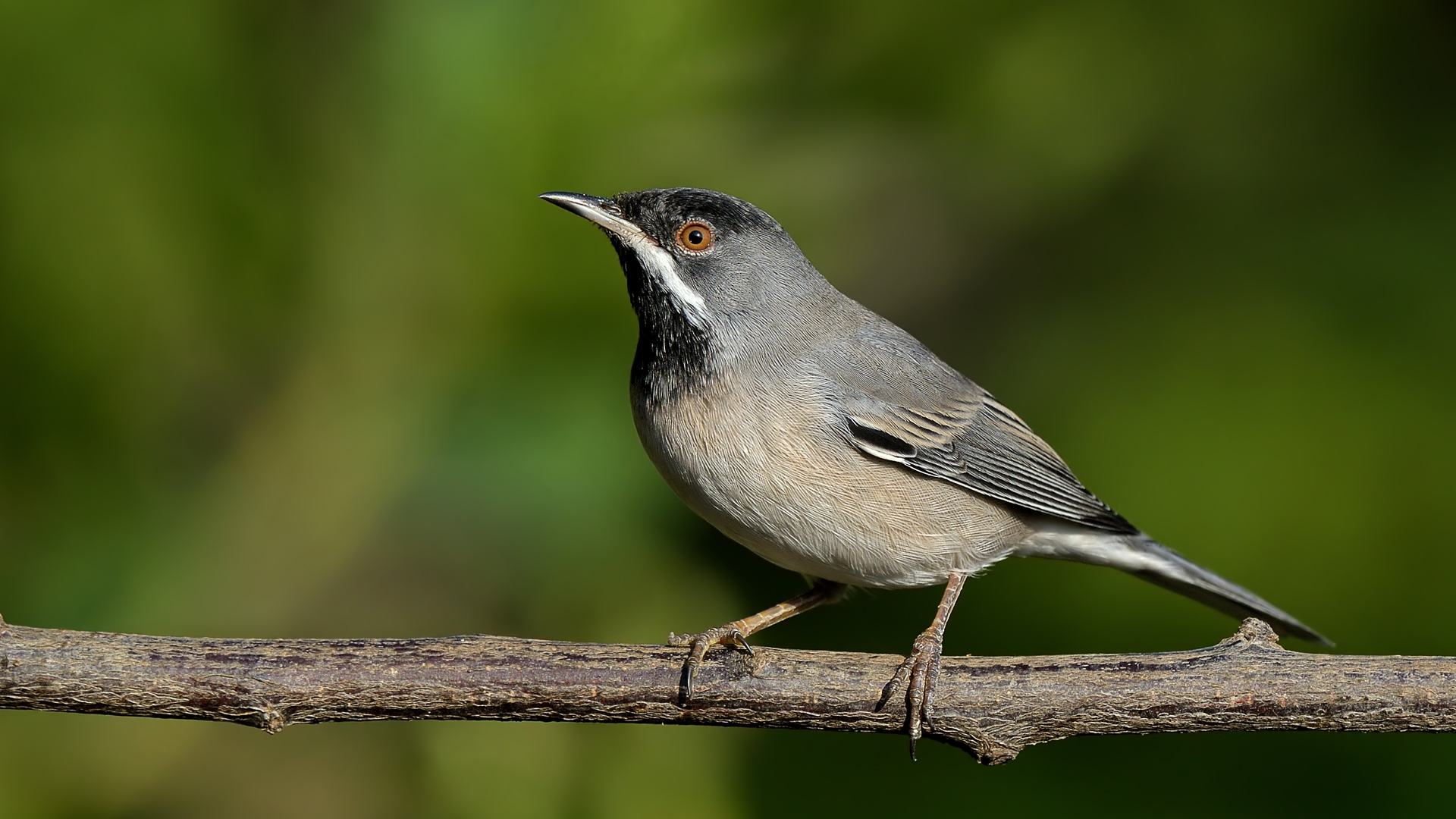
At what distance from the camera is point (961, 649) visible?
3.73 m

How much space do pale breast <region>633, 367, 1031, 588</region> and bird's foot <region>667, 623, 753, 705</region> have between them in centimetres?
28

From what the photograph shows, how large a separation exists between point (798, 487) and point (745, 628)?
63 centimetres

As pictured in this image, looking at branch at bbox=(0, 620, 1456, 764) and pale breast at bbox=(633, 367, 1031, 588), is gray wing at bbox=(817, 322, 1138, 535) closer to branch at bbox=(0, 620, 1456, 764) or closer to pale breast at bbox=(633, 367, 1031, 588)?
pale breast at bbox=(633, 367, 1031, 588)

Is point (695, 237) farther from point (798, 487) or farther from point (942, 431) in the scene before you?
point (942, 431)

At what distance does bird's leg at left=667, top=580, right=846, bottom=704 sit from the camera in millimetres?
2861

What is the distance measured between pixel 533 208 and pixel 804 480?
148cm

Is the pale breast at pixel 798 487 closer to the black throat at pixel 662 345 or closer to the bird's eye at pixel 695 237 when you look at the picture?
the black throat at pixel 662 345

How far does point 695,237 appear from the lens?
3.45m

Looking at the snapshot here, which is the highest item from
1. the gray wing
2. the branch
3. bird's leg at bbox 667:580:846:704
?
the gray wing

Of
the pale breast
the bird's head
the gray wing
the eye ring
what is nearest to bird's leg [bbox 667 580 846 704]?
the pale breast

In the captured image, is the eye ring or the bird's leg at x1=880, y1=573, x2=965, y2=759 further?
the eye ring

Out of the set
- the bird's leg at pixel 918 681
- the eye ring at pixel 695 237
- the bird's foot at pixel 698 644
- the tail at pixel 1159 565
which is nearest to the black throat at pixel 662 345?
the eye ring at pixel 695 237

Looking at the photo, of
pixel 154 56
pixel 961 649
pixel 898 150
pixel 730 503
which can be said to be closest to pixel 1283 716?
pixel 961 649

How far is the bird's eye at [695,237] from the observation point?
3.43 metres
